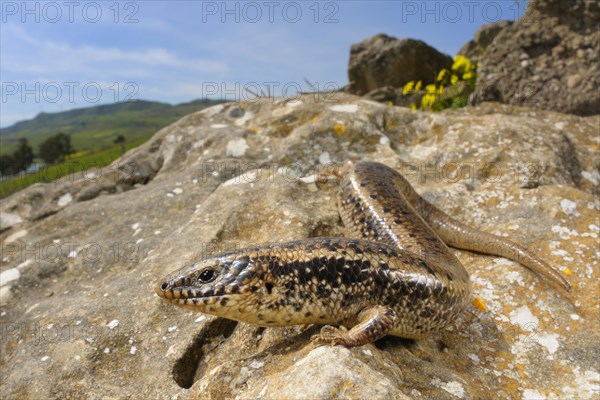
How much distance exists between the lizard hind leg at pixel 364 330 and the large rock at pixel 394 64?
44.5 ft

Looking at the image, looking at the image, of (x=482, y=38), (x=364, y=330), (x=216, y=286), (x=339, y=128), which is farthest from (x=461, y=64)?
(x=216, y=286)

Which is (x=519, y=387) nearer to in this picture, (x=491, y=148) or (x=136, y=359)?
(x=136, y=359)

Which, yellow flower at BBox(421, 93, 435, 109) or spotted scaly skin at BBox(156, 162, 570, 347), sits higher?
yellow flower at BBox(421, 93, 435, 109)

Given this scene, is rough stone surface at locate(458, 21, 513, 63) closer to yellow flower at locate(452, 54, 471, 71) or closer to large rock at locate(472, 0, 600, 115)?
yellow flower at locate(452, 54, 471, 71)

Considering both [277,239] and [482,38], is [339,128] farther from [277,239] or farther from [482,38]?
[482,38]

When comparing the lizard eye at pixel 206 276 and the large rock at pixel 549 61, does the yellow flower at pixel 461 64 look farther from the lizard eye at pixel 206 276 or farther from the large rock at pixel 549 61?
the lizard eye at pixel 206 276

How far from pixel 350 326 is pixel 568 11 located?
29.3 feet

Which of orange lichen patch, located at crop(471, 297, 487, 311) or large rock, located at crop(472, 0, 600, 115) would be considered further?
large rock, located at crop(472, 0, 600, 115)

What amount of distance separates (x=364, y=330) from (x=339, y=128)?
15.5ft

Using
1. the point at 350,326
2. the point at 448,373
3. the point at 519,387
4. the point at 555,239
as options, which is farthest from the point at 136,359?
the point at 555,239

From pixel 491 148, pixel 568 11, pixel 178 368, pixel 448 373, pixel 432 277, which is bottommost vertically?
pixel 178 368

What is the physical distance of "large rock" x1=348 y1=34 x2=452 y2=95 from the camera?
16.2m

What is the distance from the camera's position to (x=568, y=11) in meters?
9.20

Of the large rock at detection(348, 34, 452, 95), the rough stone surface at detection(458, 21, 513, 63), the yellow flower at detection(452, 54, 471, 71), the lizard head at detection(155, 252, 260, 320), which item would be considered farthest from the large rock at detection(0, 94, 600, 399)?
the rough stone surface at detection(458, 21, 513, 63)
